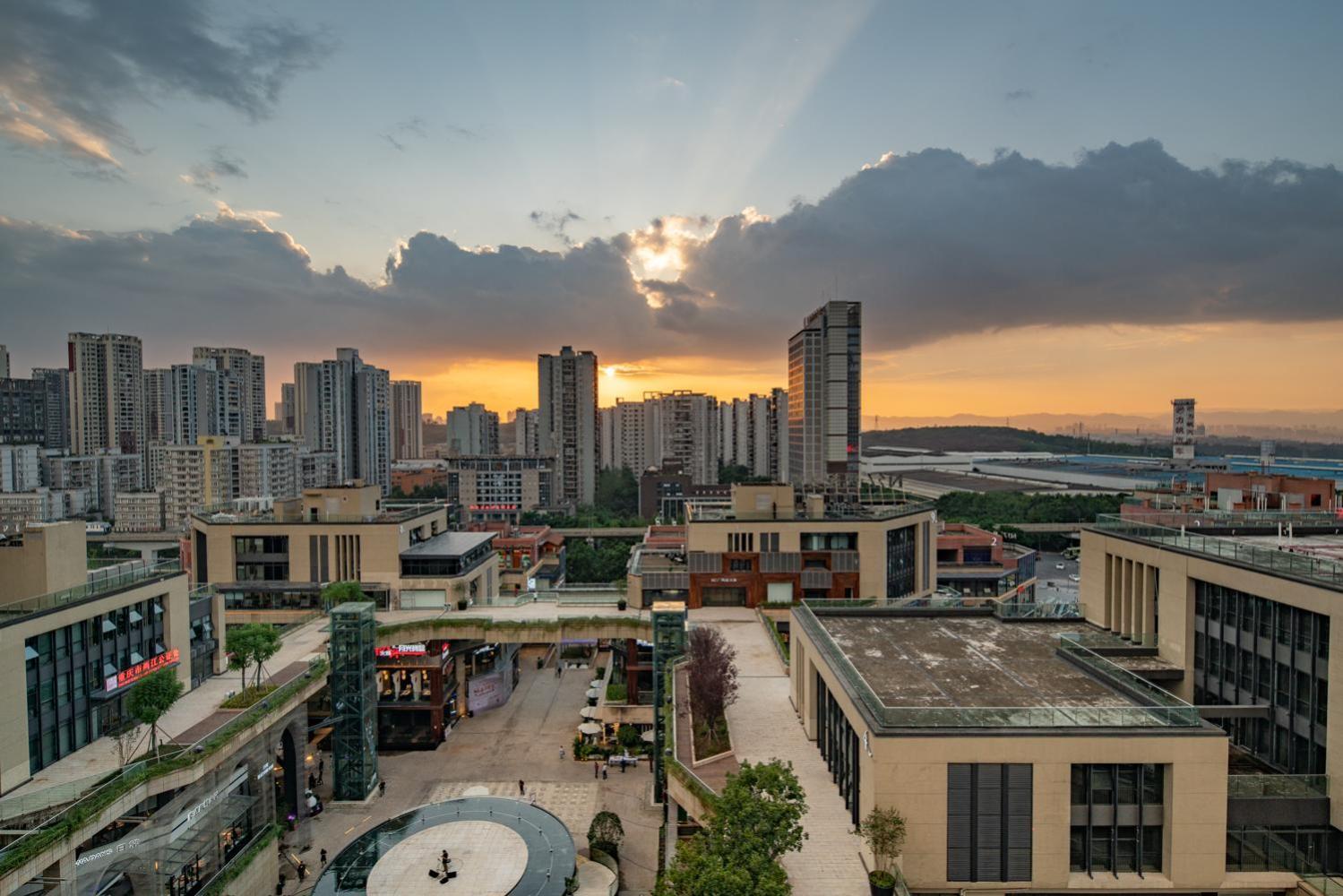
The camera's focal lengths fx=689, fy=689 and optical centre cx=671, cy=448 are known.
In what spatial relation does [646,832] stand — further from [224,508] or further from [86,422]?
[86,422]

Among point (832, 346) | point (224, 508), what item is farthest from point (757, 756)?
point (832, 346)

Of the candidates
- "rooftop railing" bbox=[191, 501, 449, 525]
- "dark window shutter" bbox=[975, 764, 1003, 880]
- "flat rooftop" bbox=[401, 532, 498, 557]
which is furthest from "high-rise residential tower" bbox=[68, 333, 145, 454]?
"dark window shutter" bbox=[975, 764, 1003, 880]

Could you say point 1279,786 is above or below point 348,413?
below

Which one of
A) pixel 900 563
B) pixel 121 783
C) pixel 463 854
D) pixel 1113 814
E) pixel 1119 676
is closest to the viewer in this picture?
pixel 1113 814

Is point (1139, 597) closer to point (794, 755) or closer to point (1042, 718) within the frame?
point (1042, 718)

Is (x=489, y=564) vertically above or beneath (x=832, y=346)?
beneath

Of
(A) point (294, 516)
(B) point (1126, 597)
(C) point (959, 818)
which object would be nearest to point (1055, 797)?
(C) point (959, 818)
